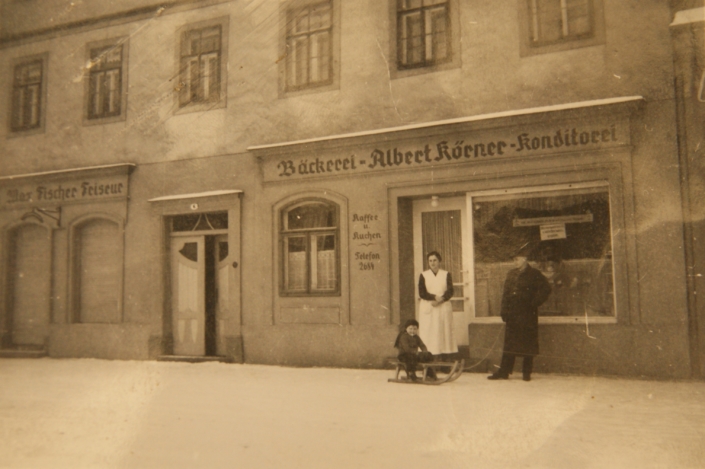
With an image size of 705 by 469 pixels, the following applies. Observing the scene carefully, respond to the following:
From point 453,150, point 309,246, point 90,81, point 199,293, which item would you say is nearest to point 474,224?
point 453,150

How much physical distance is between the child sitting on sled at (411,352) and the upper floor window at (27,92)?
3838 millimetres

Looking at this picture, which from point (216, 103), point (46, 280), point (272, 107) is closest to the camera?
point (46, 280)

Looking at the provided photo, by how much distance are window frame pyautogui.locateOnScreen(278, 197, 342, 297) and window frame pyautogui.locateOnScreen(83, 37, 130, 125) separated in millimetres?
3005

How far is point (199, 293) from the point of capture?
7.26m

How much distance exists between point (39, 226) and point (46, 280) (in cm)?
61

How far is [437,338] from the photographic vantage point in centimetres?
748

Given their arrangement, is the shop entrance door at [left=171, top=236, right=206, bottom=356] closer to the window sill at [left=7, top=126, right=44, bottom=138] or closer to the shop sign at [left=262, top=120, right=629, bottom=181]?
the shop sign at [left=262, top=120, right=629, bottom=181]

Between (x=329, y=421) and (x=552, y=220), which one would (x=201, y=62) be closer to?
(x=329, y=421)

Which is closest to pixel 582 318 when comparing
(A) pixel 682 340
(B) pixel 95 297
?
(A) pixel 682 340

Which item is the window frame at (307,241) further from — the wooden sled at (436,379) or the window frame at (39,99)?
the window frame at (39,99)

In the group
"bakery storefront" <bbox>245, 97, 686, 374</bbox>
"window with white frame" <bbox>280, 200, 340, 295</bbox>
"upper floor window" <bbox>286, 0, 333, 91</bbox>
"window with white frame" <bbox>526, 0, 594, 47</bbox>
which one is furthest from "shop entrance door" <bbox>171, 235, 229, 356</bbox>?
"window with white frame" <bbox>526, 0, 594, 47</bbox>

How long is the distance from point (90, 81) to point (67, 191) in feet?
5.68

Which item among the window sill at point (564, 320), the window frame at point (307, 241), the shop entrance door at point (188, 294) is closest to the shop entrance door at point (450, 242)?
the window sill at point (564, 320)

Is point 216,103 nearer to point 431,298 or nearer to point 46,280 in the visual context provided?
point 46,280
